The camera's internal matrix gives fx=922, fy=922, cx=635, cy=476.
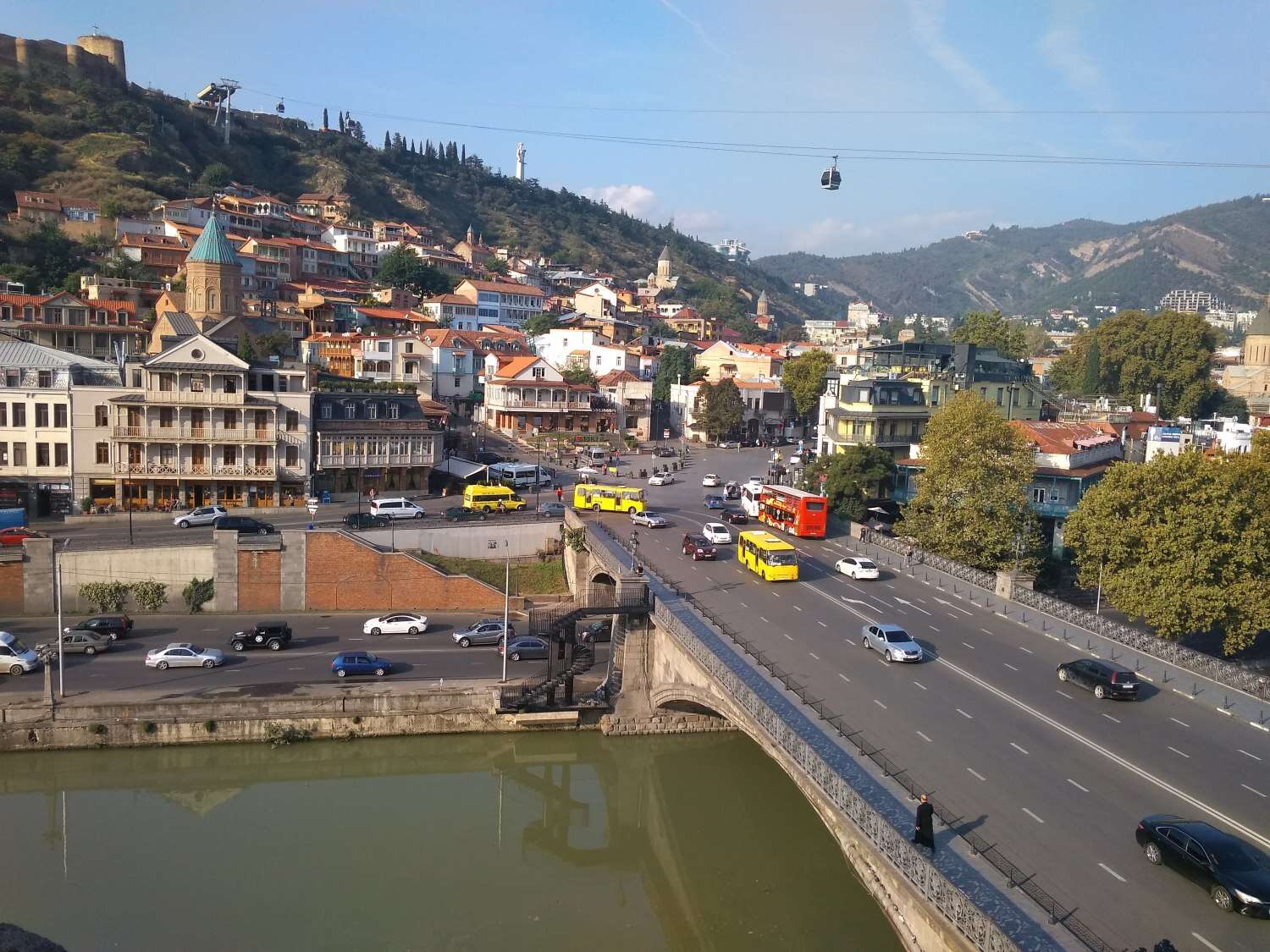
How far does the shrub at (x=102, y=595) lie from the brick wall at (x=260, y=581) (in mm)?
3848

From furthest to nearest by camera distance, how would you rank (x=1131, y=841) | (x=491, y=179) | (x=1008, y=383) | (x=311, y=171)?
(x=491, y=179)
(x=311, y=171)
(x=1008, y=383)
(x=1131, y=841)

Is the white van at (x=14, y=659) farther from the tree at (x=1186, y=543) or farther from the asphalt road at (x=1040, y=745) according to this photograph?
the tree at (x=1186, y=543)

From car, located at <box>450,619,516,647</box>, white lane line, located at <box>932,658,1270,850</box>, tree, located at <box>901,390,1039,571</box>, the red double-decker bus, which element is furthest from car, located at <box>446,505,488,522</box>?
white lane line, located at <box>932,658,1270,850</box>

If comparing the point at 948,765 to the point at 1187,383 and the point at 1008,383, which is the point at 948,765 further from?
the point at 1187,383

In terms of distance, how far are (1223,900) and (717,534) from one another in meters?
22.2

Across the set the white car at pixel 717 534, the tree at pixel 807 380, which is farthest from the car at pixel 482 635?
the tree at pixel 807 380

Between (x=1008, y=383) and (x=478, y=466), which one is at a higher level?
(x=1008, y=383)

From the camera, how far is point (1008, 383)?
167 ft

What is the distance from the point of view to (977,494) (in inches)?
1231

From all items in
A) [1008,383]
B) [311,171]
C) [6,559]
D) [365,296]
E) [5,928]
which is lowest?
[6,559]

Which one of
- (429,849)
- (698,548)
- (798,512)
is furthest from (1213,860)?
(798,512)

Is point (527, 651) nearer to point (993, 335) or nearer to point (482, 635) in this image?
point (482, 635)

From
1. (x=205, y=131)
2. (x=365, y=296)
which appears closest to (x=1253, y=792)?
(x=365, y=296)

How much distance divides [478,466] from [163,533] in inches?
572
